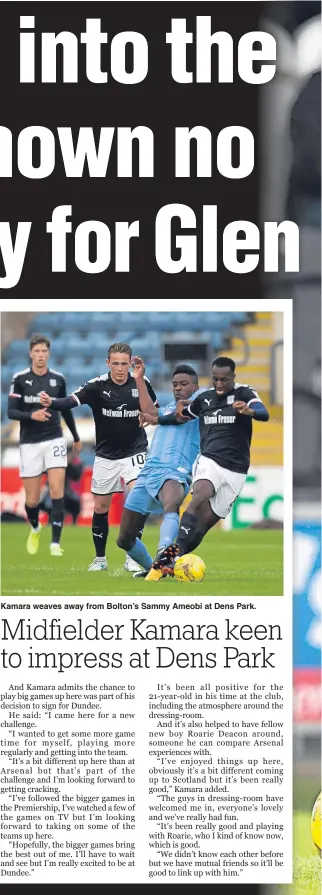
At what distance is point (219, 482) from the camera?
4512 mm

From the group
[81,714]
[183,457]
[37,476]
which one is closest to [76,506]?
[37,476]

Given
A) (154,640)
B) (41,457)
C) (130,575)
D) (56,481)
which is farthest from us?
(56,481)

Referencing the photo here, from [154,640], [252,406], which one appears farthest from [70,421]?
[154,640]

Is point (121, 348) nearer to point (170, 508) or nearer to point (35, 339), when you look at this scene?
point (35, 339)

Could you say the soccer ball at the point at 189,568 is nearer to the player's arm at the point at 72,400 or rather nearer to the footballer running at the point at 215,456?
the footballer running at the point at 215,456

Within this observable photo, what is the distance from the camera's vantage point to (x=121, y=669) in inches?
173

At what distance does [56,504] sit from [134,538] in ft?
1.55

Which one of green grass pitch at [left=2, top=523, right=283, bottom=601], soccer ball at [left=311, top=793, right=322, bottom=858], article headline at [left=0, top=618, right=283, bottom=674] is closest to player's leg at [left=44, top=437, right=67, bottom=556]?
green grass pitch at [left=2, top=523, right=283, bottom=601]

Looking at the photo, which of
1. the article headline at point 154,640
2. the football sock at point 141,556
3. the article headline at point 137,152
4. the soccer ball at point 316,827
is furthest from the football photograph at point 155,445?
the soccer ball at point 316,827

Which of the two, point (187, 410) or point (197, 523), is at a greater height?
point (187, 410)

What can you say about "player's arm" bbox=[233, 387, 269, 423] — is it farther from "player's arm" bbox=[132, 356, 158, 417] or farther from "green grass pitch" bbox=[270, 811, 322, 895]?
"green grass pitch" bbox=[270, 811, 322, 895]

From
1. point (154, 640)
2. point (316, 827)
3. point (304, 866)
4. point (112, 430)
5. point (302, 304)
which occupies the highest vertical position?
point (302, 304)

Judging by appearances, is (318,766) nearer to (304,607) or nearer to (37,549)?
(304,607)

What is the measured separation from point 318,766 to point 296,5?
10.6ft
